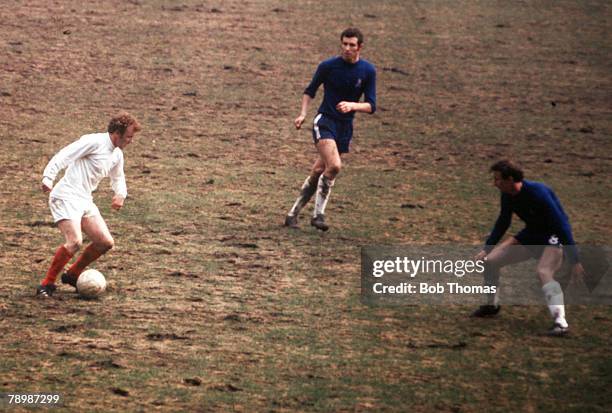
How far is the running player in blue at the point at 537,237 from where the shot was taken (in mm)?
11922

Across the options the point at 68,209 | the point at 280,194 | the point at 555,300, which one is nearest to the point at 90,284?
the point at 68,209

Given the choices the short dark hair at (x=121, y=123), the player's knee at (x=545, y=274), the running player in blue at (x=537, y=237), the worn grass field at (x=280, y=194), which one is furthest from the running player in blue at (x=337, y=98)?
the player's knee at (x=545, y=274)

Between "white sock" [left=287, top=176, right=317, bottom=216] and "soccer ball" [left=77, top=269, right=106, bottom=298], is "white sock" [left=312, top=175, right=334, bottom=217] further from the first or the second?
"soccer ball" [left=77, top=269, right=106, bottom=298]

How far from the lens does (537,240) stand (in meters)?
12.3

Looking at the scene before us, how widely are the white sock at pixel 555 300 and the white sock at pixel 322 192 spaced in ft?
15.1

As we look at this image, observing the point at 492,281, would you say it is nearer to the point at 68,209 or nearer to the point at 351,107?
the point at 351,107

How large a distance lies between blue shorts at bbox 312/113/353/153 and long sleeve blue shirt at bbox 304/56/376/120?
75mm

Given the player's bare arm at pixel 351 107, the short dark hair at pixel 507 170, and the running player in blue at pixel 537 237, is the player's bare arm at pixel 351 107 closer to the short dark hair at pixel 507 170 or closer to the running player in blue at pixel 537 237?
the running player in blue at pixel 537 237

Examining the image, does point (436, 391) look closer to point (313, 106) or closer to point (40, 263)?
point (40, 263)

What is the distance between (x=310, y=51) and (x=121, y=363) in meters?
17.5

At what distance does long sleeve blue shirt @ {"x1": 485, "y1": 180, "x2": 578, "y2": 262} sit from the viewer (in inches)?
469

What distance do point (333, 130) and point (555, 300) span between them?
490 cm

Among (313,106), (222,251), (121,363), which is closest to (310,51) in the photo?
(313,106)

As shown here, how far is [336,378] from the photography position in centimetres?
1089
